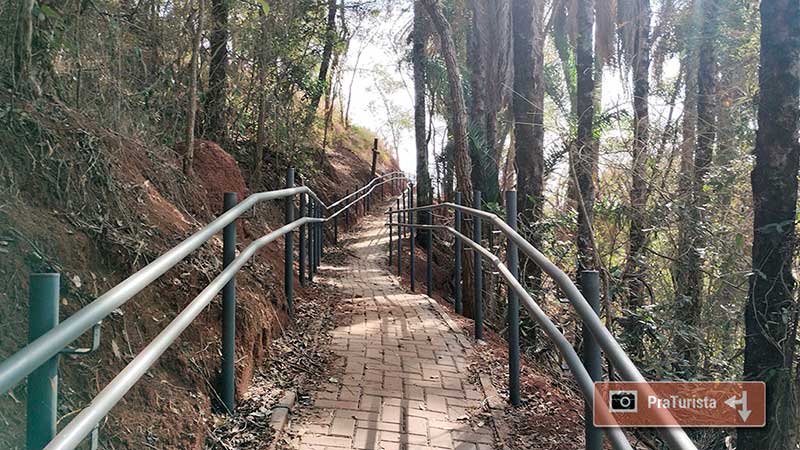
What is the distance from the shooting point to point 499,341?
4.96 meters

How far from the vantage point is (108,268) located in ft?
8.19

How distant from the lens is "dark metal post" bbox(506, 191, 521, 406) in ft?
10.4

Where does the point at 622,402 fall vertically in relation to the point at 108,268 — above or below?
below

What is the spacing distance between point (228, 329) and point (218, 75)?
17.3ft

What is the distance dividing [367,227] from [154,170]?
35.2 ft

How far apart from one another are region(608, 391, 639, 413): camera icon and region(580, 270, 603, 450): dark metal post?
7cm

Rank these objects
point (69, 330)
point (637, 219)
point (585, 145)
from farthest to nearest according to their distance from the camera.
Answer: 1. point (637, 219)
2. point (585, 145)
3. point (69, 330)

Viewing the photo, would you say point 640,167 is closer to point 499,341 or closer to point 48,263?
point 499,341

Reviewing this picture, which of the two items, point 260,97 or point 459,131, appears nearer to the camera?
point 459,131

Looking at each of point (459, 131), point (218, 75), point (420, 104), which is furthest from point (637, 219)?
point (420, 104)

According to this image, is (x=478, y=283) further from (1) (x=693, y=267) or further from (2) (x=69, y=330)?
(2) (x=69, y=330)

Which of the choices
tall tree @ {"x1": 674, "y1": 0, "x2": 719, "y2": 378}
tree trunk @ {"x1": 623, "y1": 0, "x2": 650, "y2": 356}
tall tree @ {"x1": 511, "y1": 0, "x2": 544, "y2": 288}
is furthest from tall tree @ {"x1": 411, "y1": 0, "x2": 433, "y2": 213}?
tree trunk @ {"x1": 623, "y1": 0, "x2": 650, "y2": 356}

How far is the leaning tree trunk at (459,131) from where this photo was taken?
6.62 meters

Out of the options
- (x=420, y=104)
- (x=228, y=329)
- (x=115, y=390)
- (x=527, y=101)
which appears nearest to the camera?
(x=115, y=390)
